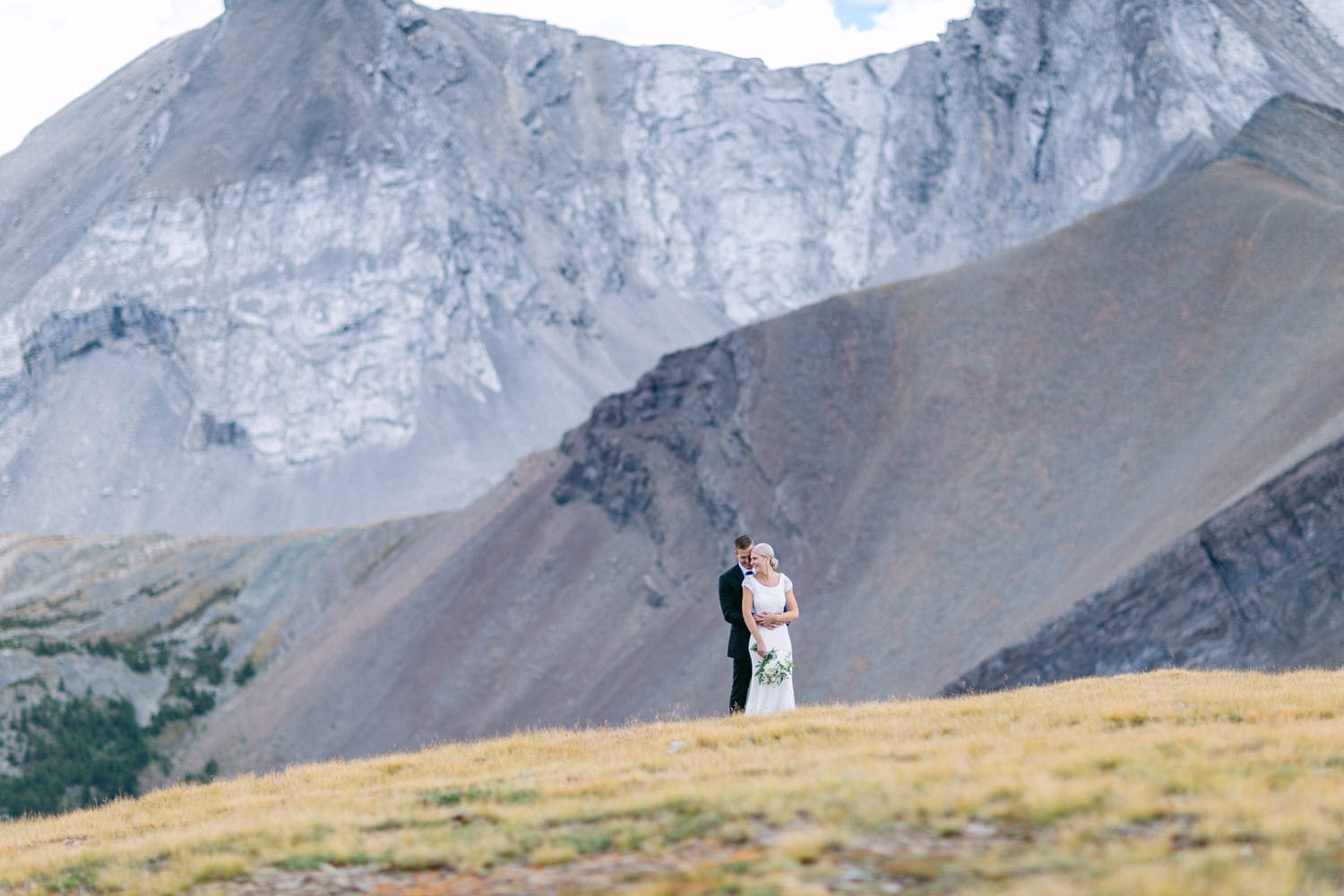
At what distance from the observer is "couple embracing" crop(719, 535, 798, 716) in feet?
54.3

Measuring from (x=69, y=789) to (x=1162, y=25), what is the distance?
369 feet

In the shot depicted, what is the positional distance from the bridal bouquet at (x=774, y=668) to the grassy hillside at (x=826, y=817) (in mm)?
891

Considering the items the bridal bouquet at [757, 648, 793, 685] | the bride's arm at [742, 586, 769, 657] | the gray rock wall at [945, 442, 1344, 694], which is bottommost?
the gray rock wall at [945, 442, 1344, 694]

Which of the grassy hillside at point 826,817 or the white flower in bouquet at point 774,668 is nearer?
the grassy hillside at point 826,817

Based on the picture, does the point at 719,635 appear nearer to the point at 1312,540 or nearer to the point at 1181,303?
the point at 1181,303

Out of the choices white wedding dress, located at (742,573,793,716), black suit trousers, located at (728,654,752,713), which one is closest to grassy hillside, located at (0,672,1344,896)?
white wedding dress, located at (742,573,793,716)

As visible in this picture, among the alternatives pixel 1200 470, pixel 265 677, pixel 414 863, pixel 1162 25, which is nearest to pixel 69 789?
pixel 265 677

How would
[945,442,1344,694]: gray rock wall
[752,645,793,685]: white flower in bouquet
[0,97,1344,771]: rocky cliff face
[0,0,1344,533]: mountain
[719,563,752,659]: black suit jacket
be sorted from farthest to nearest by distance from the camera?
1. [0,0,1344,533]: mountain
2. [0,97,1344,771]: rocky cliff face
3. [945,442,1344,694]: gray rock wall
4. [752,645,793,685]: white flower in bouquet
5. [719,563,752,659]: black suit jacket

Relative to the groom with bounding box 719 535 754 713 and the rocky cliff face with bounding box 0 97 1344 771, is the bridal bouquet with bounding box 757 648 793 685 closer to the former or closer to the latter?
the groom with bounding box 719 535 754 713

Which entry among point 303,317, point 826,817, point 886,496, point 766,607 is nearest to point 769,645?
point 766,607

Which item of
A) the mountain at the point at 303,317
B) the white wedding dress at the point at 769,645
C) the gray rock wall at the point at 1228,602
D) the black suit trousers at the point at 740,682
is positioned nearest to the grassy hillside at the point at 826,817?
the white wedding dress at the point at 769,645

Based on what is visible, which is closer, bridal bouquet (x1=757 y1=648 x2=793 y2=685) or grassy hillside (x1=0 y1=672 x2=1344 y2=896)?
grassy hillside (x1=0 y1=672 x2=1344 y2=896)

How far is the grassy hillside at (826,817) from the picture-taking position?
8.47 m

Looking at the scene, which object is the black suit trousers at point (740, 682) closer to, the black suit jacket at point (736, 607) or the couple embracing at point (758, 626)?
the couple embracing at point (758, 626)
